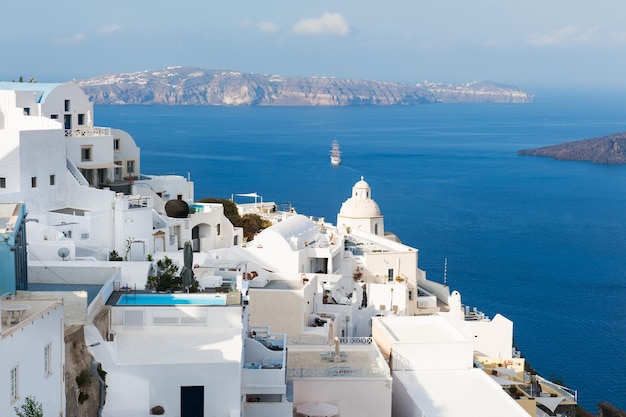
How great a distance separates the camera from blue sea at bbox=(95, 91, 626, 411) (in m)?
40.8

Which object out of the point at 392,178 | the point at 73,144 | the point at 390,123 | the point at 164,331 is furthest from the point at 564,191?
the point at 390,123

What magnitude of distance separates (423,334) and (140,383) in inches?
300

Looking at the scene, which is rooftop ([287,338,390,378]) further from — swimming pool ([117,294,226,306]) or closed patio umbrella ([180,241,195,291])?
swimming pool ([117,294,226,306])

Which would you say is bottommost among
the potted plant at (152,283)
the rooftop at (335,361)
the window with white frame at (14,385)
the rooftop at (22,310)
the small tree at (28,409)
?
the rooftop at (335,361)

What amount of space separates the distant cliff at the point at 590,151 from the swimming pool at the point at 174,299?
115703 millimetres

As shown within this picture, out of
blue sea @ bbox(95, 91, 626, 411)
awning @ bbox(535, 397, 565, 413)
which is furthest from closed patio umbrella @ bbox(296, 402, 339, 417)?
blue sea @ bbox(95, 91, 626, 411)

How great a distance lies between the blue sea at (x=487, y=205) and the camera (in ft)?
134

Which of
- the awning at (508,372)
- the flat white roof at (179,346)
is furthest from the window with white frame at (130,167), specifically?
the flat white roof at (179,346)

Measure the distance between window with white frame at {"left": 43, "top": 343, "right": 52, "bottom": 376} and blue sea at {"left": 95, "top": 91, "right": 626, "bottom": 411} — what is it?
23685 millimetres

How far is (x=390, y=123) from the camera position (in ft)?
614

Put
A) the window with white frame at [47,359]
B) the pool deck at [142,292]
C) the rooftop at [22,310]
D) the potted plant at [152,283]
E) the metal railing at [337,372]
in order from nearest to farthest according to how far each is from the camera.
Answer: the rooftop at [22,310], the window with white frame at [47,359], the pool deck at [142,292], the potted plant at [152,283], the metal railing at [337,372]

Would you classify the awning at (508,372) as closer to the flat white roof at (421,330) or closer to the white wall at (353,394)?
the flat white roof at (421,330)

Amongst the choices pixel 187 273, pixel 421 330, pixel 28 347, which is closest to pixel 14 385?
pixel 28 347

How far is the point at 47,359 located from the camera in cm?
974
